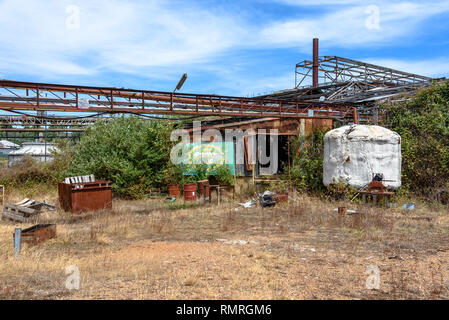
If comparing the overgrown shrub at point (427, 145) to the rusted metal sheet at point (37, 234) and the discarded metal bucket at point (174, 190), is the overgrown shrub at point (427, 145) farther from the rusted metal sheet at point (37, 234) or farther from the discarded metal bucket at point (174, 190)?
the rusted metal sheet at point (37, 234)

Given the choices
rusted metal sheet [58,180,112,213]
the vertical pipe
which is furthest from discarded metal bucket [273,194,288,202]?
the vertical pipe

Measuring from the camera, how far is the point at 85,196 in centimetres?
1284

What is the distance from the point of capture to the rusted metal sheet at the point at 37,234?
8.55 metres

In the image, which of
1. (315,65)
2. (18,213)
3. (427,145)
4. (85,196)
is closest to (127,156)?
(85,196)

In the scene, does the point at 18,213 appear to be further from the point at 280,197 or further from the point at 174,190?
the point at 280,197

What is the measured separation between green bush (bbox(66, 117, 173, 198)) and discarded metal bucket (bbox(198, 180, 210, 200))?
2.34 m

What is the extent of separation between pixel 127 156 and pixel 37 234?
8.98 metres

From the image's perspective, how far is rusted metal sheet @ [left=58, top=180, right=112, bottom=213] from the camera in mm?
12625

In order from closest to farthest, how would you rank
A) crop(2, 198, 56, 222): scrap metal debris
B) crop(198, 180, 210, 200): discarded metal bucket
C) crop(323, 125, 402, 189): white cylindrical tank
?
crop(2, 198, 56, 222): scrap metal debris → crop(323, 125, 402, 189): white cylindrical tank → crop(198, 180, 210, 200): discarded metal bucket

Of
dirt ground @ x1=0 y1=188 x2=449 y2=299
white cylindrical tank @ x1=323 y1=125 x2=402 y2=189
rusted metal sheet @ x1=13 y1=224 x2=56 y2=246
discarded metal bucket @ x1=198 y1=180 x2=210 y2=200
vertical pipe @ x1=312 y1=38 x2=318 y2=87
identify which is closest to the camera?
dirt ground @ x1=0 y1=188 x2=449 y2=299

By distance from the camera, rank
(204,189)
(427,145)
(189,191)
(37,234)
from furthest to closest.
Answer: (189,191), (204,189), (427,145), (37,234)

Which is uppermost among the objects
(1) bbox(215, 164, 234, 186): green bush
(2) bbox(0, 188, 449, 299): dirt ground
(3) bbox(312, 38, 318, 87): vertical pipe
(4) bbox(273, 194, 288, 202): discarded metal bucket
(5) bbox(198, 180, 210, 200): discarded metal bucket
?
(3) bbox(312, 38, 318, 87): vertical pipe

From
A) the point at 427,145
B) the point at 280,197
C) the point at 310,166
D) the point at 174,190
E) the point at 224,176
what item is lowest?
the point at 280,197

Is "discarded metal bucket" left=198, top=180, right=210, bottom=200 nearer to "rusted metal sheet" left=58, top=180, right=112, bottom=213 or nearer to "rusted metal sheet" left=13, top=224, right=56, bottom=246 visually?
"rusted metal sheet" left=58, top=180, right=112, bottom=213
